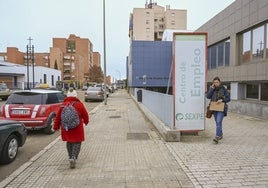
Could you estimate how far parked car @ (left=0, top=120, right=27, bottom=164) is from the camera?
18.0ft

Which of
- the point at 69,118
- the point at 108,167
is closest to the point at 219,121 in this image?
the point at 108,167

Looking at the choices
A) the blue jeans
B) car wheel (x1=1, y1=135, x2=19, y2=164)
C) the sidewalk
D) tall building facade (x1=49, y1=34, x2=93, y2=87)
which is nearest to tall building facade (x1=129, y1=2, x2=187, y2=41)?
tall building facade (x1=49, y1=34, x2=93, y2=87)

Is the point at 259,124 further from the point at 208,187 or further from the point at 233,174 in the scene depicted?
the point at 208,187

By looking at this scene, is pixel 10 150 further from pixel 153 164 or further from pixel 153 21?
pixel 153 21

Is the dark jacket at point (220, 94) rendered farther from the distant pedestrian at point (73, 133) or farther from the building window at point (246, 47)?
the building window at point (246, 47)

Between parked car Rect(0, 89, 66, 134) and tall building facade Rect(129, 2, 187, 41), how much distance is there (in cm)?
7660

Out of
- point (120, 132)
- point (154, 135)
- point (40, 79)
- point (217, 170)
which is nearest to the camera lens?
point (217, 170)

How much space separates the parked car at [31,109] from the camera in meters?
8.52

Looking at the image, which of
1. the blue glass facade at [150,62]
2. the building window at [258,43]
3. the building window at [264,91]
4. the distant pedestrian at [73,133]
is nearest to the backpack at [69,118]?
the distant pedestrian at [73,133]

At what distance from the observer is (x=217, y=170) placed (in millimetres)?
4859

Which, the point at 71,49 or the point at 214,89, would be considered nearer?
the point at 214,89

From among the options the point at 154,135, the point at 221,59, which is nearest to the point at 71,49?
the point at 221,59

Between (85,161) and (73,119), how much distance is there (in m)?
1.07

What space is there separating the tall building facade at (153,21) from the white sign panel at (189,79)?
77.4 m
